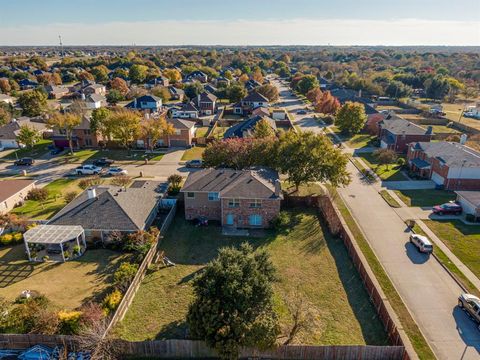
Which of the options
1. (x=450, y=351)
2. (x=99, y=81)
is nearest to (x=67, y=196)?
(x=450, y=351)

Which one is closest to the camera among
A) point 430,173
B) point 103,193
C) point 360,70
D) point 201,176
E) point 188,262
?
point 188,262

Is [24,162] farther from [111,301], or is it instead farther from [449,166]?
[449,166]

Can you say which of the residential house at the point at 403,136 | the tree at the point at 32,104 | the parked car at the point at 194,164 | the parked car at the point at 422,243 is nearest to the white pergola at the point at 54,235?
the parked car at the point at 194,164

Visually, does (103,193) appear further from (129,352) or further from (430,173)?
(430,173)

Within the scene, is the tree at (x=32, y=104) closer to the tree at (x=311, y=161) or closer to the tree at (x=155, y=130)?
the tree at (x=155, y=130)

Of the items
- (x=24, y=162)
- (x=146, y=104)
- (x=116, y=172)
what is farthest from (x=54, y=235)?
(x=146, y=104)
